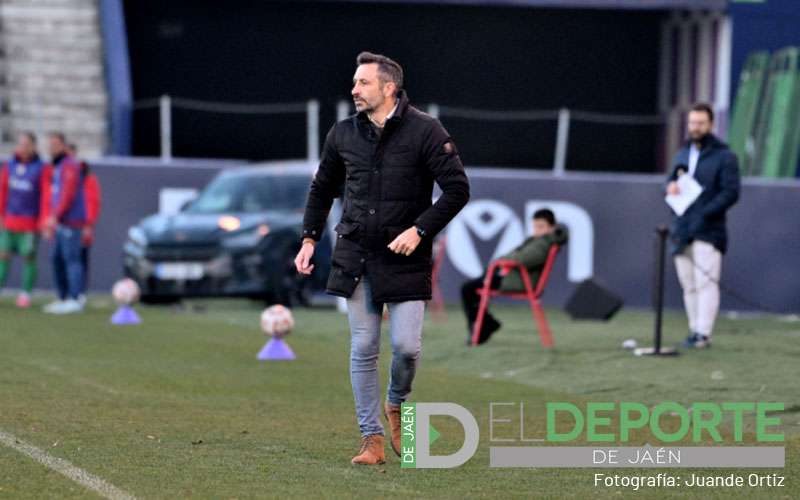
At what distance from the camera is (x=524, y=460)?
28.9 feet

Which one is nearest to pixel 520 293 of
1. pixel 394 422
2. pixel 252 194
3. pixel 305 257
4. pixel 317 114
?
pixel 252 194

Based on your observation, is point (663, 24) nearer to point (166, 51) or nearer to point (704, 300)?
point (166, 51)

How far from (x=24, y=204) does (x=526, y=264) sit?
6.24 m

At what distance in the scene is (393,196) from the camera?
8414 millimetres

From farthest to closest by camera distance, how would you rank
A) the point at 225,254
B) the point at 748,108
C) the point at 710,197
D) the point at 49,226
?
the point at 748,108 → the point at 225,254 → the point at 49,226 → the point at 710,197

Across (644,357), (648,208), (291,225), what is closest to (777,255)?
(648,208)

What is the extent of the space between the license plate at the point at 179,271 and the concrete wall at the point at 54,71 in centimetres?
621

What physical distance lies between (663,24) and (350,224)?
74.6 feet

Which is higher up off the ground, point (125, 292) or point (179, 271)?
point (125, 292)

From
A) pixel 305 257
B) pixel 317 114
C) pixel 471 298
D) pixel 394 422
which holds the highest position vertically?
pixel 305 257

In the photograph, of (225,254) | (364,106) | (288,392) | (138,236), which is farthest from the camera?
(138,236)

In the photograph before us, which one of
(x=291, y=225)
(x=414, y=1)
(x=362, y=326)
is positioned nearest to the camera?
(x=362, y=326)

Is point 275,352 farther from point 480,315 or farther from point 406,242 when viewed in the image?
point 406,242

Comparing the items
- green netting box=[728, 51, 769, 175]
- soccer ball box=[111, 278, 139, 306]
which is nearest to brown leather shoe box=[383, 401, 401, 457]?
soccer ball box=[111, 278, 139, 306]
